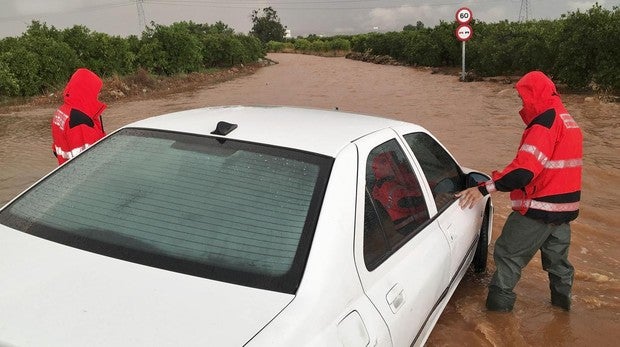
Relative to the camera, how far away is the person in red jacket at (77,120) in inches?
153

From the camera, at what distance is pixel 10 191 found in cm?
730

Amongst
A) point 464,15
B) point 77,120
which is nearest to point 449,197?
point 77,120

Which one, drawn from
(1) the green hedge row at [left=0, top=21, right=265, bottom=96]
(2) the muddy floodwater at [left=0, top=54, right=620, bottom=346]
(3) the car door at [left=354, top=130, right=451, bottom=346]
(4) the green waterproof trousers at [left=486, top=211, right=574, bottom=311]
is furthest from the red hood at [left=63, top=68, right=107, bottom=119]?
(1) the green hedge row at [left=0, top=21, right=265, bottom=96]

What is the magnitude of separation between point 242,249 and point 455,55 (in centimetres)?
2727

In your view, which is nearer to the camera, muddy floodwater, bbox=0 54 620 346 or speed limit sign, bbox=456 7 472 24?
muddy floodwater, bbox=0 54 620 346

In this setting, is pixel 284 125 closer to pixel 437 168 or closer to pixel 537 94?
pixel 437 168

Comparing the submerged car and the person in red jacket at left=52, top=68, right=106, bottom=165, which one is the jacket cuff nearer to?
the submerged car

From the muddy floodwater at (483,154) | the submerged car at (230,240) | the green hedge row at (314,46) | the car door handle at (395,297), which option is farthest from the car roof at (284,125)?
the green hedge row at (314,46)

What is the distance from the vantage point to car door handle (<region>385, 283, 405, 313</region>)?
2.05 meters

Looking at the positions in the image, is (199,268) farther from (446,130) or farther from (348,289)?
(446,130)

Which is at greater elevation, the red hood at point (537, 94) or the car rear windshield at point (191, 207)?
the red hood at point (537, 94)

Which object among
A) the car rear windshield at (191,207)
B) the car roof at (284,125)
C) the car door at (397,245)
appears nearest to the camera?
Answer: the car rear windshield at (191,207)

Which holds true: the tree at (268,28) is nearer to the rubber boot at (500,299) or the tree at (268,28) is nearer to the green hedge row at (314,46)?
the green hedge row at (314,46)

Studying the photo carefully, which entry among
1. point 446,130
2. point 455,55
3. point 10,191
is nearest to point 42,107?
point 10,191
